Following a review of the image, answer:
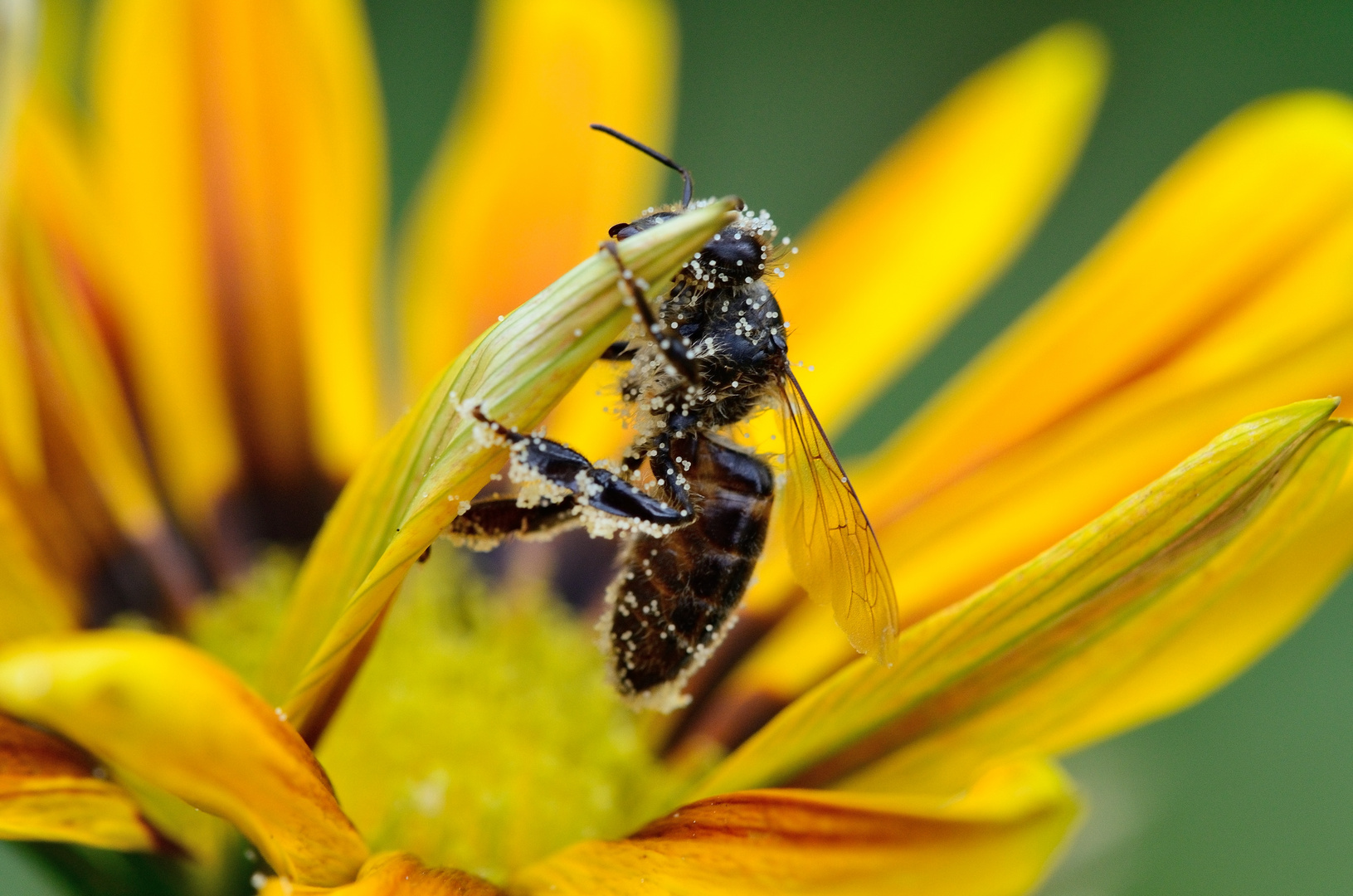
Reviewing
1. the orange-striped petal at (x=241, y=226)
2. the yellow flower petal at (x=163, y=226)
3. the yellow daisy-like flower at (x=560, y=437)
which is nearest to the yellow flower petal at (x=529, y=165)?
the yellow daisy-like flower at (x=560, y=437)

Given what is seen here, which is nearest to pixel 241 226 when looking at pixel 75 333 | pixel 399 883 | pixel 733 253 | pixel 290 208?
pixel 290 208

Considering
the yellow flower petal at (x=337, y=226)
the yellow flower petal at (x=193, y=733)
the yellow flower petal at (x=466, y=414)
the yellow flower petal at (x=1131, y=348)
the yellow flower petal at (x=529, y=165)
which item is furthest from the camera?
the yellow flower petal at (x=529, y=165)

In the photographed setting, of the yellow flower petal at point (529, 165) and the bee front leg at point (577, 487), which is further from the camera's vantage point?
the yellow flower petal at point (529, 165)

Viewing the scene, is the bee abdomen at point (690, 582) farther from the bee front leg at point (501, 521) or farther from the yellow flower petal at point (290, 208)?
the yellow flower petal at point (290, 208)

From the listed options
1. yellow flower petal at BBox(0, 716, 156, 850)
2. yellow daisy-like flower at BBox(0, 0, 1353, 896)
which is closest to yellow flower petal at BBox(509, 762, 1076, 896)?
yellow daisy-like flower at BBox(0, 0, 1353, 896)

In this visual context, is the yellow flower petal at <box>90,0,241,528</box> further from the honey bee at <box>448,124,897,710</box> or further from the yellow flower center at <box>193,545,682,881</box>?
the honey bee at <box>448,124,897,710</box>

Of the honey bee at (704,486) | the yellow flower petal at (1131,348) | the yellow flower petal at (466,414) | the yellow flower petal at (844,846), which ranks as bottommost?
the yellow flower petal at (844,846)
